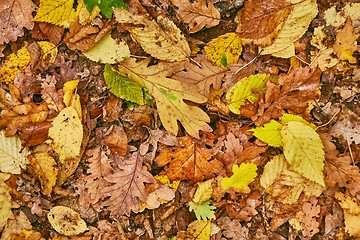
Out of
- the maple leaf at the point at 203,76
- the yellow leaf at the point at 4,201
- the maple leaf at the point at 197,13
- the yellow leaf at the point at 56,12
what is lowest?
the yellow leaf at the point at 4,201

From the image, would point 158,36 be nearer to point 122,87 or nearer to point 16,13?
point 122,87

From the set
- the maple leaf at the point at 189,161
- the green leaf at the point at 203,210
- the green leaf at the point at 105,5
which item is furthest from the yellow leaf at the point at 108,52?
the green leaf at the point at 203,210

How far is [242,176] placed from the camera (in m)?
2.49

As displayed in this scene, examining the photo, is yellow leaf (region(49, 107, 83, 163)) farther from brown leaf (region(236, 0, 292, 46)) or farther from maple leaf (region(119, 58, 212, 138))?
brown leaf (region(236, 0, 292, 46))

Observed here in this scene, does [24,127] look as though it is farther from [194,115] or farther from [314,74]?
[314,74]

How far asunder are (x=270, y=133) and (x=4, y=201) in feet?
5.80

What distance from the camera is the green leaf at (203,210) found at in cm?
251

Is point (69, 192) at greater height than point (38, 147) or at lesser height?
lesser

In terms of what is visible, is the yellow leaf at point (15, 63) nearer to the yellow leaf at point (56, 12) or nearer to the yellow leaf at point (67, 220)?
the yellow leaf at point (56, 12)

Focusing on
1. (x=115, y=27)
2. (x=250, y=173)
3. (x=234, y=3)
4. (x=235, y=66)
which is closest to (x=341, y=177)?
(x=250, y=173)

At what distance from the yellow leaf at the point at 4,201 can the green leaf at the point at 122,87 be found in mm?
891

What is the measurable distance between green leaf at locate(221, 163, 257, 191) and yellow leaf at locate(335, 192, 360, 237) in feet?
1.91

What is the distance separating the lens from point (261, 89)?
2510mm

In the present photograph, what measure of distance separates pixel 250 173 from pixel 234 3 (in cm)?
110
